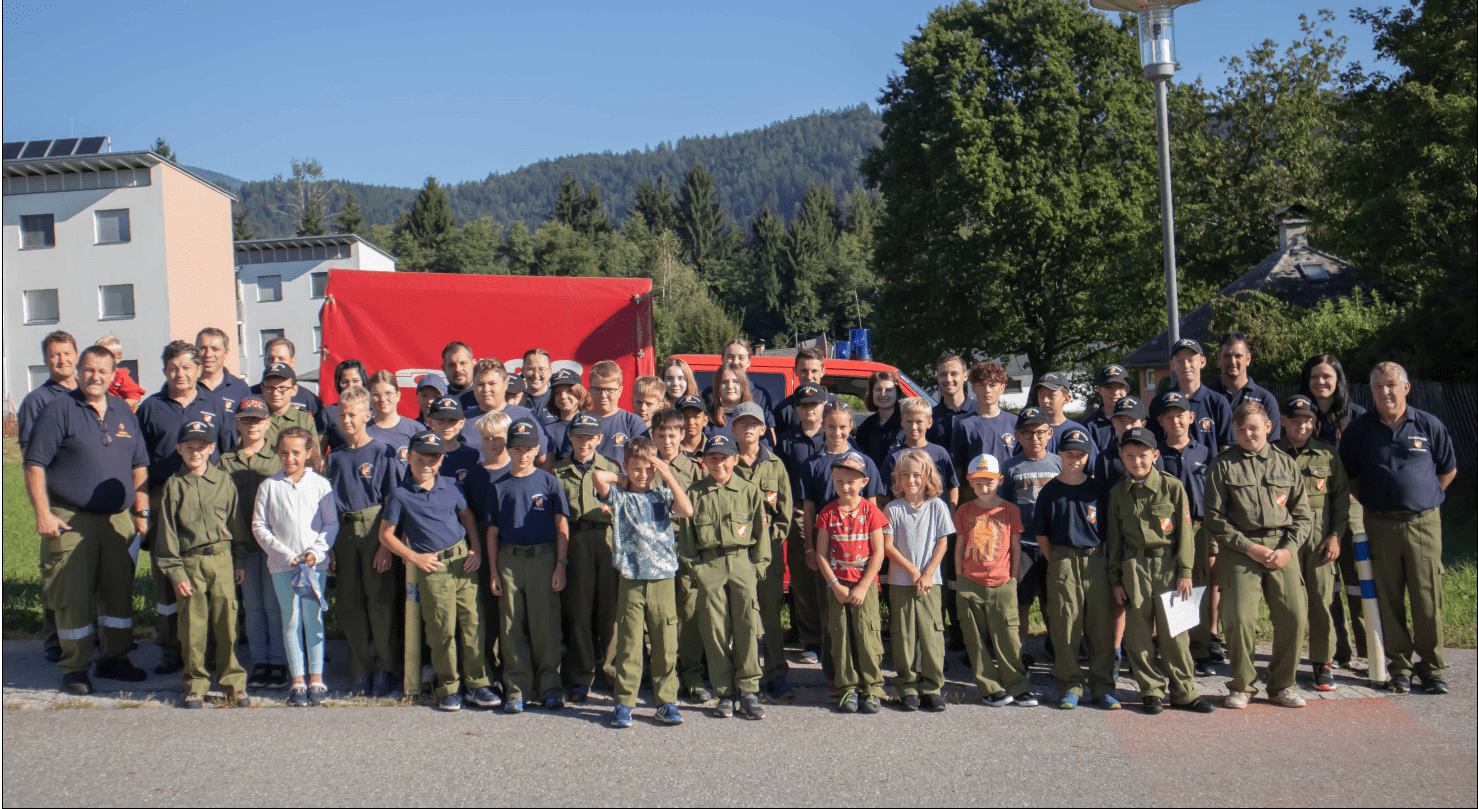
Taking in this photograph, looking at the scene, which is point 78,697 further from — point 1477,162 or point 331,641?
point 1477,162

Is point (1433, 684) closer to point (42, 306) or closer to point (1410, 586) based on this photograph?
point (1410, 586)

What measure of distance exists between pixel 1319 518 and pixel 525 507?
15.6 ft

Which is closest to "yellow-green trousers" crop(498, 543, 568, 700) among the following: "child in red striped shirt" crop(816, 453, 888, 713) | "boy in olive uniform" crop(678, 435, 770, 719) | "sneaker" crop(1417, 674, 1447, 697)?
"boy in olive uniform" crop(678, 435, 770, 719)

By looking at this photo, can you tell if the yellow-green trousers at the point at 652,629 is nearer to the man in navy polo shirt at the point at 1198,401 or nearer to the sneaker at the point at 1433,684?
the man in navy polo shirt at the point at 1198,401

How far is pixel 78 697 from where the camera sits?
19.9ft

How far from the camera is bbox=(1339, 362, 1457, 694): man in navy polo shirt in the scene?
6059 mm

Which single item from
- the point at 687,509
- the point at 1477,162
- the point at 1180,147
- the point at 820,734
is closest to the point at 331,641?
the point at 687,509

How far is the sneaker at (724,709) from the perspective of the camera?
568cm

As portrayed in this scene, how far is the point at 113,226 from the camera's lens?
41906 millimetres

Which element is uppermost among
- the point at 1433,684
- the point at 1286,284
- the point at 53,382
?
the point at 1286,284

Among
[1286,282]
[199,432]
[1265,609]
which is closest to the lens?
[199,432]

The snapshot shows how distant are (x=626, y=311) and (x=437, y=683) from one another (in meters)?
4.29

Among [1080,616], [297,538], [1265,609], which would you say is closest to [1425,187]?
[1265,609]

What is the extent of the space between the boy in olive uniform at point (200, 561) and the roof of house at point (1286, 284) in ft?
67.9
